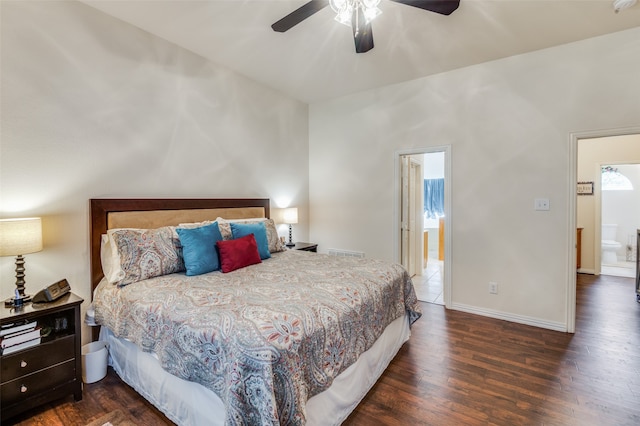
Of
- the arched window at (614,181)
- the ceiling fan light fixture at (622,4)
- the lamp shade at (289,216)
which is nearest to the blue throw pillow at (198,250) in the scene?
the lamp shade at (289,216)

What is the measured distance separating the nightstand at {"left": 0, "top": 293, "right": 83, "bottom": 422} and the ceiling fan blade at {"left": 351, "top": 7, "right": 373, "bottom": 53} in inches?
105

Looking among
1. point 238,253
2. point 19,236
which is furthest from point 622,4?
point 19,236

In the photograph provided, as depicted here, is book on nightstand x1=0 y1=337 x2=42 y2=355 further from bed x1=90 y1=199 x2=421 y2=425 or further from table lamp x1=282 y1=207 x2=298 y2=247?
table lamp x1=282 y1=207 x2=298 y2=247

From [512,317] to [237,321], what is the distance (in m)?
3.20

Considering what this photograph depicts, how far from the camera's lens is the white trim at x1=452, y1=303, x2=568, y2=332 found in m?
3.08

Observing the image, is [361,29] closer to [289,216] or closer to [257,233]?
[257,233]

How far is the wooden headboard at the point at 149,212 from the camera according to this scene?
2449 mm

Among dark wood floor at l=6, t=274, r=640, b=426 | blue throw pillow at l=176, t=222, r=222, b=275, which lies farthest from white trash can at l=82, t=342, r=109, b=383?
blue throw pillow at l=176, t=222, r=222, b=275

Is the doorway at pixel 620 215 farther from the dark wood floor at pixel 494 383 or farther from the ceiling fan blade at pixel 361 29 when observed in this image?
the ceiling fan blade at pixel 361 29

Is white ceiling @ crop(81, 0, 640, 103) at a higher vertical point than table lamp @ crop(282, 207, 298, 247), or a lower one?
higher

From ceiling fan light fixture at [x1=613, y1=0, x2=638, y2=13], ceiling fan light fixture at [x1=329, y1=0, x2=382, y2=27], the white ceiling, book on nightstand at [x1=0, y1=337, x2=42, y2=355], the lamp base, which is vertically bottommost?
book on nightstand at [x1=0, y1=337, x2=42, y2=355]

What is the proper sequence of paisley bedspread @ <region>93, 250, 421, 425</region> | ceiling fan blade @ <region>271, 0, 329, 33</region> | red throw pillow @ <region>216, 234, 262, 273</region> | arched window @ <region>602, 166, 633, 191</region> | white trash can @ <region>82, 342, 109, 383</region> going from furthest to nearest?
arched window @ <region>602, 166, 633, 191</region>
red throw pillow @ <region>216, 234, 262, 273</region>
white trash can @ <region>82, 342, 109, 383</region>
ceiling fan blade @ <region>271, 0, 329, 33</region>
paisley bedspread @ <region>93, 250, 421, 425</region>

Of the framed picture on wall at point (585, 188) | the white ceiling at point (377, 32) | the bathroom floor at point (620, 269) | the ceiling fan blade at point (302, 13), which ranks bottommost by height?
the bathroom floor at point (620, 269)

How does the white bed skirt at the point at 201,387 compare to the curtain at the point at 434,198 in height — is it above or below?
below
